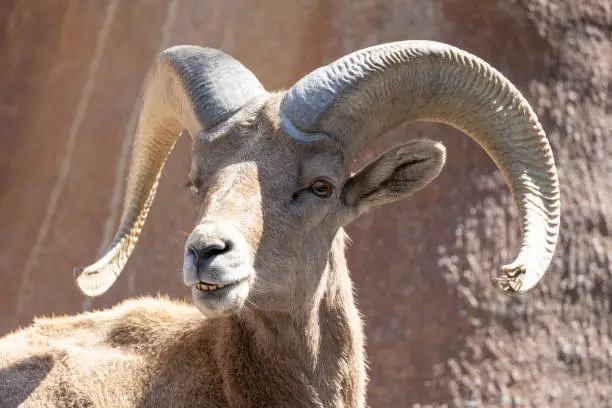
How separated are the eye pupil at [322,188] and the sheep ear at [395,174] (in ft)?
0.73

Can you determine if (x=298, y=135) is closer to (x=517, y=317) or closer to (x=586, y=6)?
(x=517, y=317)

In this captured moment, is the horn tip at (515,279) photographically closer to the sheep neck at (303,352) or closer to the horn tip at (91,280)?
the sheep neck at (303,352)

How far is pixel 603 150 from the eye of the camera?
10.5m

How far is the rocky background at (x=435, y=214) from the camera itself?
9938mm

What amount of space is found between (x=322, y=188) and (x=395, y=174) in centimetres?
58

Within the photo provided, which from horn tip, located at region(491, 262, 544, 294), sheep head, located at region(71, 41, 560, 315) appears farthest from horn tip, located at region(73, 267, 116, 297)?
horn tip, located at region(491, 262, 544, 294)

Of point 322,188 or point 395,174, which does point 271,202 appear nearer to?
point 322,188

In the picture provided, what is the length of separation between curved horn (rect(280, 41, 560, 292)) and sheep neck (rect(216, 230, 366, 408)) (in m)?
0.83

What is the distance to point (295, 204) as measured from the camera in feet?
21.3

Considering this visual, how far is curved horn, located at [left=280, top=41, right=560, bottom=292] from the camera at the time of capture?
670 centimetres

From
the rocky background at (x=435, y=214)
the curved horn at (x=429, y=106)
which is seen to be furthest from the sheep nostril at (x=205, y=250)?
the rocky background at (x=435, y=214)

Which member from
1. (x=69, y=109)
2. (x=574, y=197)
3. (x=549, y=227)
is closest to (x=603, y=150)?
(x=574, y=197)

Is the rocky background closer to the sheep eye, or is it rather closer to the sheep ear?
the sheep ear

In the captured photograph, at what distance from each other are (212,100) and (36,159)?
6.13 meters
